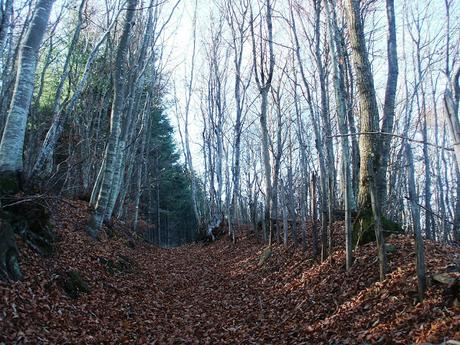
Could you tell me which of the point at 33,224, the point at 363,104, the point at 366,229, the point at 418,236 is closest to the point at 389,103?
the point at 363,104

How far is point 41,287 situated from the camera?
18.5ft

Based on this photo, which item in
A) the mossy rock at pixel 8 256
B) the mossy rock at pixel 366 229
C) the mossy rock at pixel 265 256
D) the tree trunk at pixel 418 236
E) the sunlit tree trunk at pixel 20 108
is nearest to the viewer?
the tree trunk at pixel 418 236

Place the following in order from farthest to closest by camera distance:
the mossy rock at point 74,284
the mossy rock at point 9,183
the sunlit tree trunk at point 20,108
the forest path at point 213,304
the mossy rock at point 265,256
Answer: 1. the mossy rock at point 265,256
2. the sunlit tree trunk at point 20,108
3. the mossy rock at point 9,183
4. the mossy rock at point 74,284
5. the forest path at point 213,304

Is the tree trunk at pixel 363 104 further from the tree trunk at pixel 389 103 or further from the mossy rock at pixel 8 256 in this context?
the mossy rock at pixel 8 256

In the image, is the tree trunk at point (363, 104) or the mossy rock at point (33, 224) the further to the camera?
the tree trunk at point (363, 104)

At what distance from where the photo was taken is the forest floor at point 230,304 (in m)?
4.42

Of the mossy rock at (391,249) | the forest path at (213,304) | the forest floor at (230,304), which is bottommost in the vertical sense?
the forest path at (213,304)

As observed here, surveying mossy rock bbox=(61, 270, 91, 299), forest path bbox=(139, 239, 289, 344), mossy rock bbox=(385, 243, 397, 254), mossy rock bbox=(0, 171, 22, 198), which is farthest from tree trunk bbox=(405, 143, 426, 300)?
mossy rock bbox=(0, 171, 22, 198)

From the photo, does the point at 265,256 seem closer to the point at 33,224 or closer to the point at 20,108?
the point at 33,224

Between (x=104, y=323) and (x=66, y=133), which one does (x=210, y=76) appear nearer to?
(x=66, y=133)

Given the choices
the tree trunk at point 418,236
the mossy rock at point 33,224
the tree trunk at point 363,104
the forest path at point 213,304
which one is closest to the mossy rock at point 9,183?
the mossy rock at point 33,224

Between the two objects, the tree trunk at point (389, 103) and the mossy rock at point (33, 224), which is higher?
the tree trunk at point (389, 103)

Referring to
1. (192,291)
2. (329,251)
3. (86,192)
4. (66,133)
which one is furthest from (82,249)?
(66,133)

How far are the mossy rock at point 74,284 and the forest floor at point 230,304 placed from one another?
43mm
